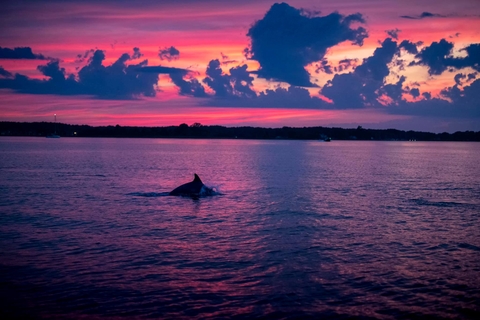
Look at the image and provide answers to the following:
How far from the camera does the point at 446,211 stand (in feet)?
88.8

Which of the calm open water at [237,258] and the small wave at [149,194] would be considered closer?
the calm open water at [237,258]

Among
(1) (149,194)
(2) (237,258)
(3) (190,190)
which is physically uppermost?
(3) (190,190)

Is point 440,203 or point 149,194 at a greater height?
point 440,203

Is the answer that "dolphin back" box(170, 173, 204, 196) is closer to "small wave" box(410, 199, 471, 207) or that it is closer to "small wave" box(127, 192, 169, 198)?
"small wave" box(127, 192, 169, 198)

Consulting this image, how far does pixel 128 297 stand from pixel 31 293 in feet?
8.62

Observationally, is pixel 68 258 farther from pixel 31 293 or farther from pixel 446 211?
pixel 446 211

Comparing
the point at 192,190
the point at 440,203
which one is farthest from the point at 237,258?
the point at 440,203

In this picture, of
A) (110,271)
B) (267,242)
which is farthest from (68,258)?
(267,242)

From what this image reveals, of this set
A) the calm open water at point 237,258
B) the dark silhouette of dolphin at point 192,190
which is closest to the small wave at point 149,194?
the dark silhouette of dolphin at point 192,190

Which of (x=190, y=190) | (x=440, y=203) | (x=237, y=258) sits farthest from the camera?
(x=190, y=190)

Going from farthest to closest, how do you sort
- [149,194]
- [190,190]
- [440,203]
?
[190,190], [149,194], [440,203]

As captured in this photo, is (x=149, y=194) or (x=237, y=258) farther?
(x=149, y=194)

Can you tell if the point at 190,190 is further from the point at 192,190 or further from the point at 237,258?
the point at 237,258

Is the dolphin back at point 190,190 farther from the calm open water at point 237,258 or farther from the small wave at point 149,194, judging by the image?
the calm open water at point 237,258
